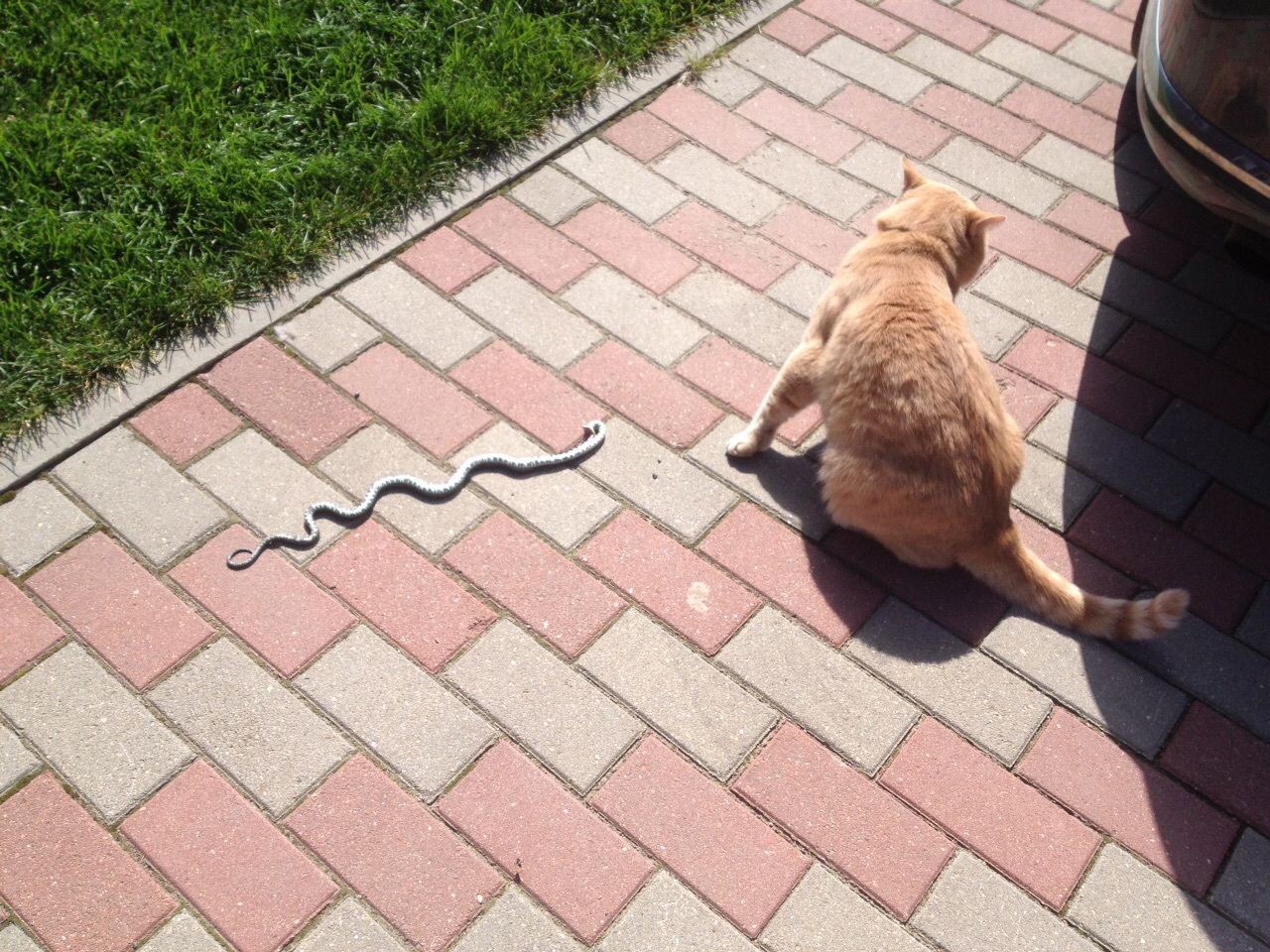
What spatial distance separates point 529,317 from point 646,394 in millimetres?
506

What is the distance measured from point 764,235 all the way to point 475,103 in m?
1.23

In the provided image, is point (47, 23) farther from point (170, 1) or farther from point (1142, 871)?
point (1142, 871)

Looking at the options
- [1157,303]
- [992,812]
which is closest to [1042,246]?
[1157,303]

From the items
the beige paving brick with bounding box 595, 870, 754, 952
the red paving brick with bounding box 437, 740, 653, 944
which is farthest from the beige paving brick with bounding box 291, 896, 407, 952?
the beige paving brick with bounding box 595, 870, 754, 952

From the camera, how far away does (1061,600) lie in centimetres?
289

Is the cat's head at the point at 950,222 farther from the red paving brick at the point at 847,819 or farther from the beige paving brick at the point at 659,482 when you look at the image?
the red paving brick at the point at 847,819

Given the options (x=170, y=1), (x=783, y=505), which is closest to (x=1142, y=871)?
(x=783, y=505)

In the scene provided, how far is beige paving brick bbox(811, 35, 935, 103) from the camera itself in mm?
4477

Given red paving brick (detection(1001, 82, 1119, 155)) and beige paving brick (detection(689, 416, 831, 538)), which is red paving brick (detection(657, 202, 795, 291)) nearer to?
beige paving brick (detection(689, 416, 831, 538))

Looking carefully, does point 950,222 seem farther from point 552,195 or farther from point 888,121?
point 552,195

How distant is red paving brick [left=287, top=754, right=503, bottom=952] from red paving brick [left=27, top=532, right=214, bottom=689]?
58cm

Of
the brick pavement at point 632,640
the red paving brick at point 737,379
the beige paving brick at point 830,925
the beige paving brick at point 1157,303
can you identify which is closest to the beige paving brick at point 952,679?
the brick pavement at point 632,640

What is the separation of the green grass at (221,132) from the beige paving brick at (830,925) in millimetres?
2523

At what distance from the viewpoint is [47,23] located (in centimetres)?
425
